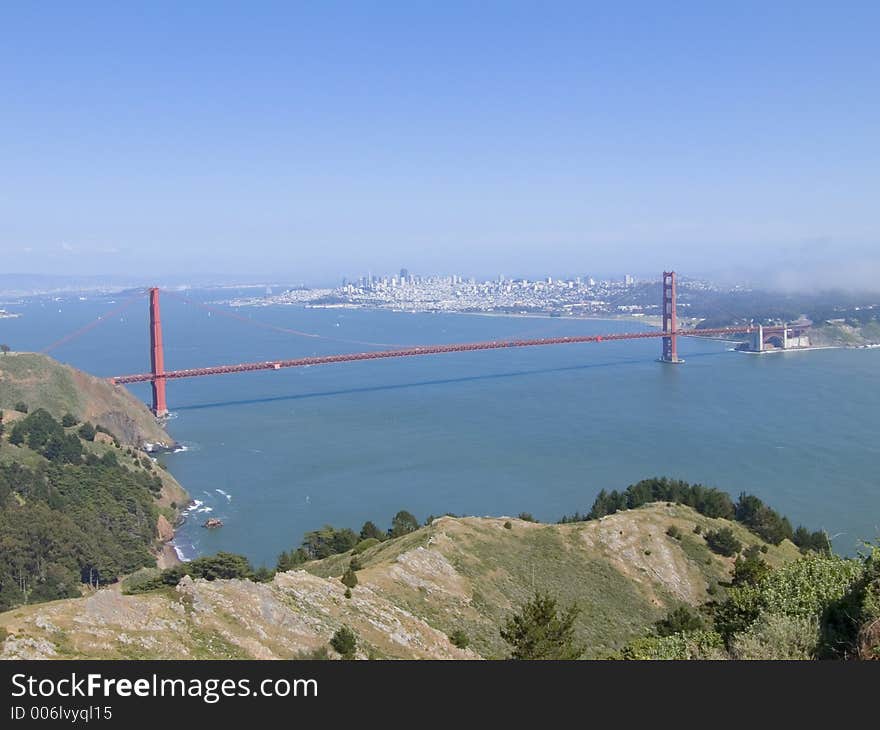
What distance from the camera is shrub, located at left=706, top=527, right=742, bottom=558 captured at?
11.0 meters

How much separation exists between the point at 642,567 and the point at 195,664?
27.1 ft

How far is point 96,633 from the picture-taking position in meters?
4.66

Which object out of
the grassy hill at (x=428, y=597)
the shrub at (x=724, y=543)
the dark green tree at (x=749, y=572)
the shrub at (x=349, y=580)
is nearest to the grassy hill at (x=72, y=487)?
the grassy hill at (x=428, y=597)

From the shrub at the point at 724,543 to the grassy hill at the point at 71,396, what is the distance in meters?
15.3

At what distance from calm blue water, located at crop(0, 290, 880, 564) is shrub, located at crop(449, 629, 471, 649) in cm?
694

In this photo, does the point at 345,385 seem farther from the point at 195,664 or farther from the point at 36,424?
the point at 195,664

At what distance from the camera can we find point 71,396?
68.9 feet

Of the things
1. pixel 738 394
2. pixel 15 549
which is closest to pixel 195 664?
pixel 15 549

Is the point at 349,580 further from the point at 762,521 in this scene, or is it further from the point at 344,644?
the point at 762,521

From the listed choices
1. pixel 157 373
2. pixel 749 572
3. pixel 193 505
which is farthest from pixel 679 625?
pixel 157 373

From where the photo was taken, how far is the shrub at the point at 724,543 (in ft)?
36.1

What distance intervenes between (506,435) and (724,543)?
11.5 metres

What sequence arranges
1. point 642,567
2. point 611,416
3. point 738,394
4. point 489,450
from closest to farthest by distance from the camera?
point 642,567 → point 489,450 → point 611,416 → point 738,394

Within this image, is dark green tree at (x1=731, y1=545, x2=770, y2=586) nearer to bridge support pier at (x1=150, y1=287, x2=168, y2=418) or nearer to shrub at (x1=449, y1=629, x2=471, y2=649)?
shrub at (x1=449, y1=629, x2=471, y2=649)
